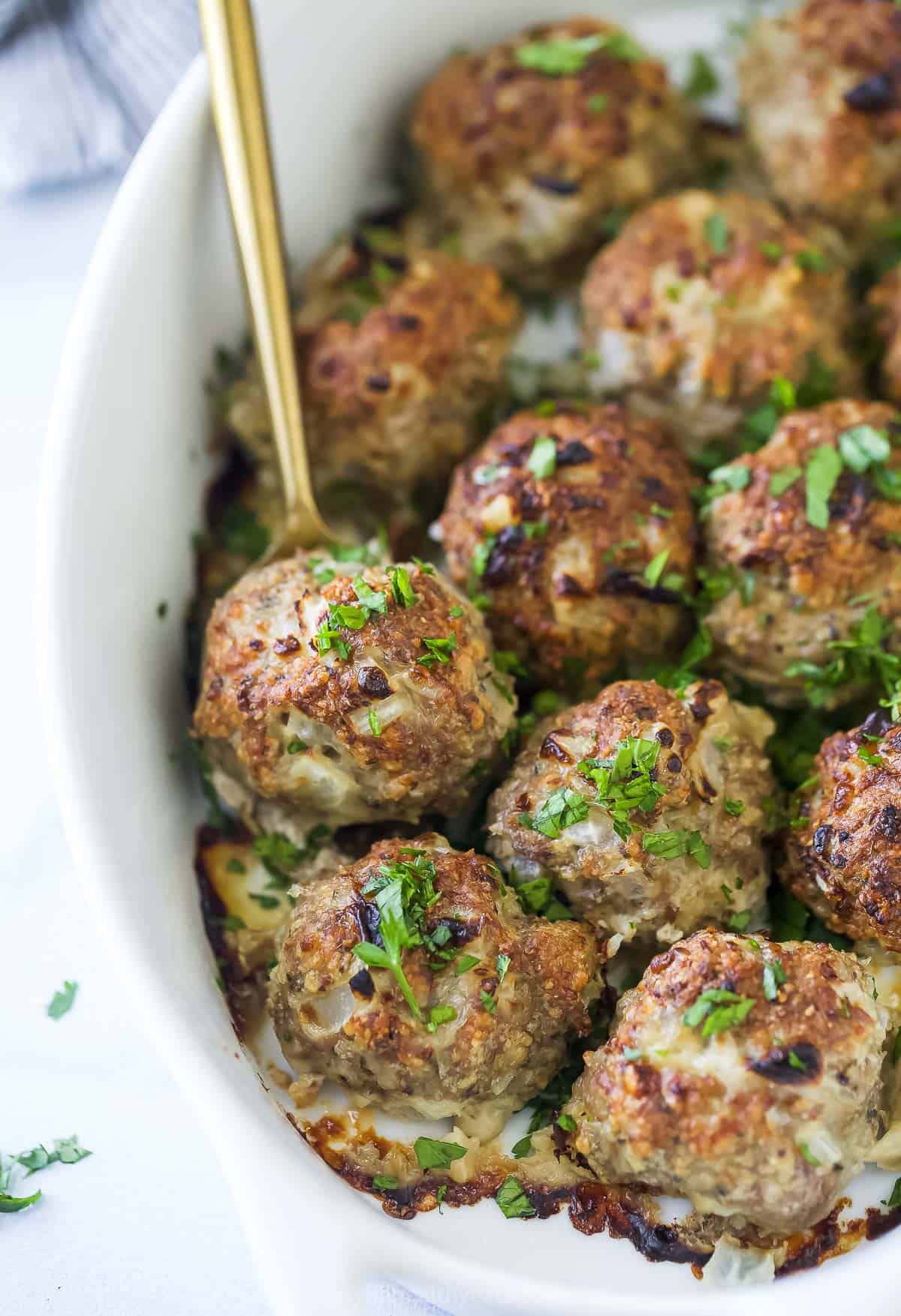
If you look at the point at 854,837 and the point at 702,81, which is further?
the point at 702,81

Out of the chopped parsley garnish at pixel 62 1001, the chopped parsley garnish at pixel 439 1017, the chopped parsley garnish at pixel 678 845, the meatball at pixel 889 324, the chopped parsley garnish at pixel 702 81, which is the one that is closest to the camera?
the chopped parsley garnish at pixel 439 1017

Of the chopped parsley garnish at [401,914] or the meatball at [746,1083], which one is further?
the chopped parsley garnish at [401,914]

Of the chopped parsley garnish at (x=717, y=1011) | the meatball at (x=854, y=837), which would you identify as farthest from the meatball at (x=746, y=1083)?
the meatball at (x=854, y=837)

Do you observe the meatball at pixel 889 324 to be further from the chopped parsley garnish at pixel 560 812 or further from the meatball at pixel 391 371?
the chopped parsley garnish at pixel 560 812

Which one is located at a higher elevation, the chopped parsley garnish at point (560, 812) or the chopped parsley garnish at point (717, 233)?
the chopped parsley garnish at point (717, 233)

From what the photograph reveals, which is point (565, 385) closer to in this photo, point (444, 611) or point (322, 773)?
point (444, 611)

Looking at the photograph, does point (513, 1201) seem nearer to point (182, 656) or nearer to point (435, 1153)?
point (435, 1153)

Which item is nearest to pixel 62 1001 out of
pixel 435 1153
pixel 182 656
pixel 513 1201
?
pixel 182 656
